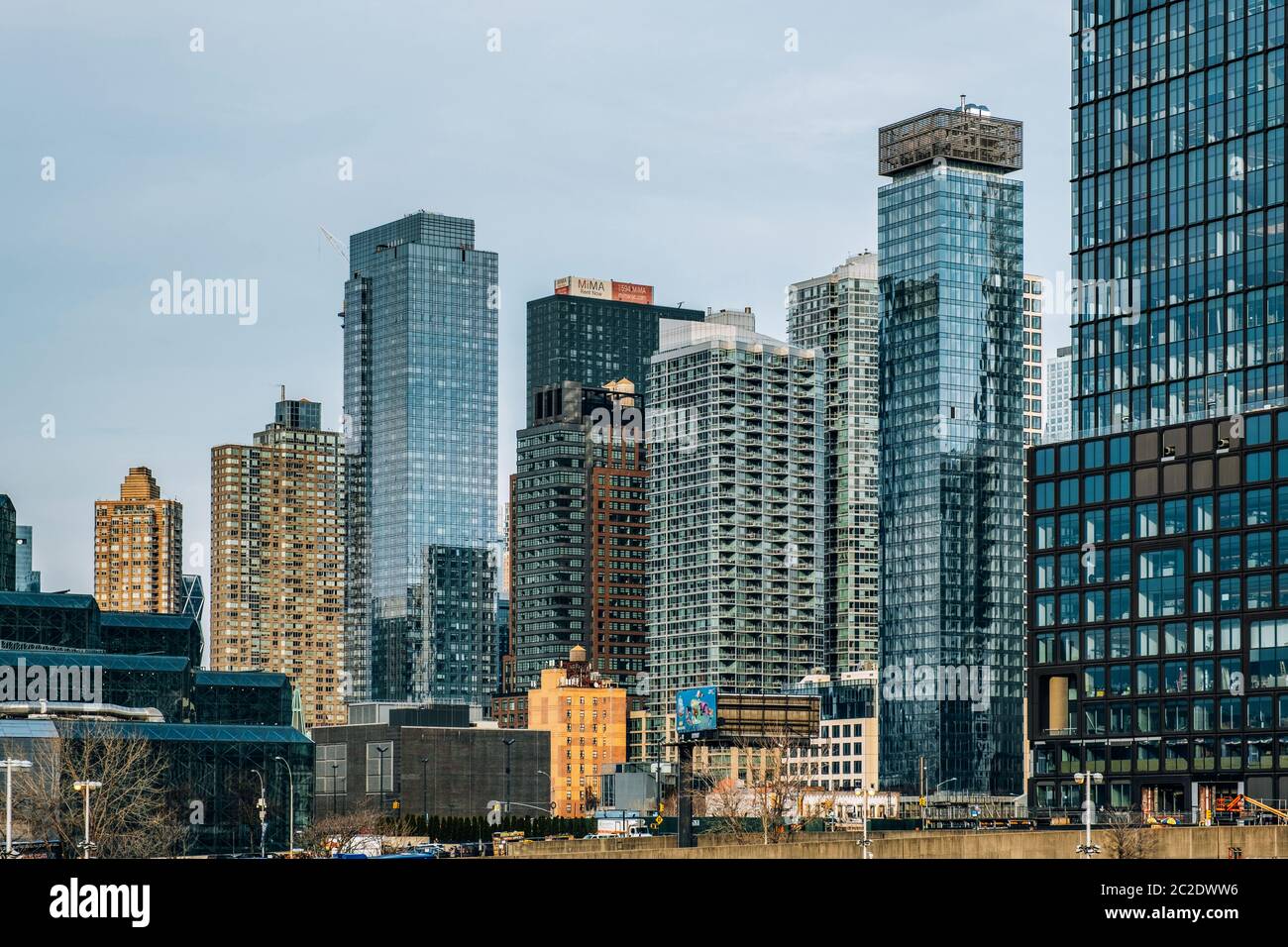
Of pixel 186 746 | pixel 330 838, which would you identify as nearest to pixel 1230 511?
pixel 330 838

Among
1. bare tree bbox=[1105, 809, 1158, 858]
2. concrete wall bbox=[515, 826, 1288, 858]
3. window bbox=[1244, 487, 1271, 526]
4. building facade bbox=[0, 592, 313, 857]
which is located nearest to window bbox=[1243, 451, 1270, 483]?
window bbox=[1244, 487, 1271, 526]

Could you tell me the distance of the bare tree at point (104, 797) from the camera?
5108 inches

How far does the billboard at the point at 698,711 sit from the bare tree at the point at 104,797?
43551mm

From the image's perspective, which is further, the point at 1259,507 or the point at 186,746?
the point at 1259,507

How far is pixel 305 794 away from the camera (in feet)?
647

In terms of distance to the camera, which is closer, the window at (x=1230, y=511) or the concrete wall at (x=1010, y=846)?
the concrete wall at (x=1010, y=846)

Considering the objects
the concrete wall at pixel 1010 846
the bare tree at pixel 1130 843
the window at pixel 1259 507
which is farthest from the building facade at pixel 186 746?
the window at pixel 1259 507

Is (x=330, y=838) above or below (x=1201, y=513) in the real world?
below

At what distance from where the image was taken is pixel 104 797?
446 ft

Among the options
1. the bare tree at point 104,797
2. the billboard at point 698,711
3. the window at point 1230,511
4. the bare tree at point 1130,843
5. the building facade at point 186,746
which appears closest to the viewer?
the bare tree at point 1130,843

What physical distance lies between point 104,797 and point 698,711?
2083 inches

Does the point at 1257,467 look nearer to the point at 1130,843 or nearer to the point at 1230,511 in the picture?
the point at 1230,511

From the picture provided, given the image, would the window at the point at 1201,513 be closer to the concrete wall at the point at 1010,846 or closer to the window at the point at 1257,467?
the window at the point at 1257,467

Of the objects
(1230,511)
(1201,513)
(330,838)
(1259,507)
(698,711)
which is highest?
(1259,507)
